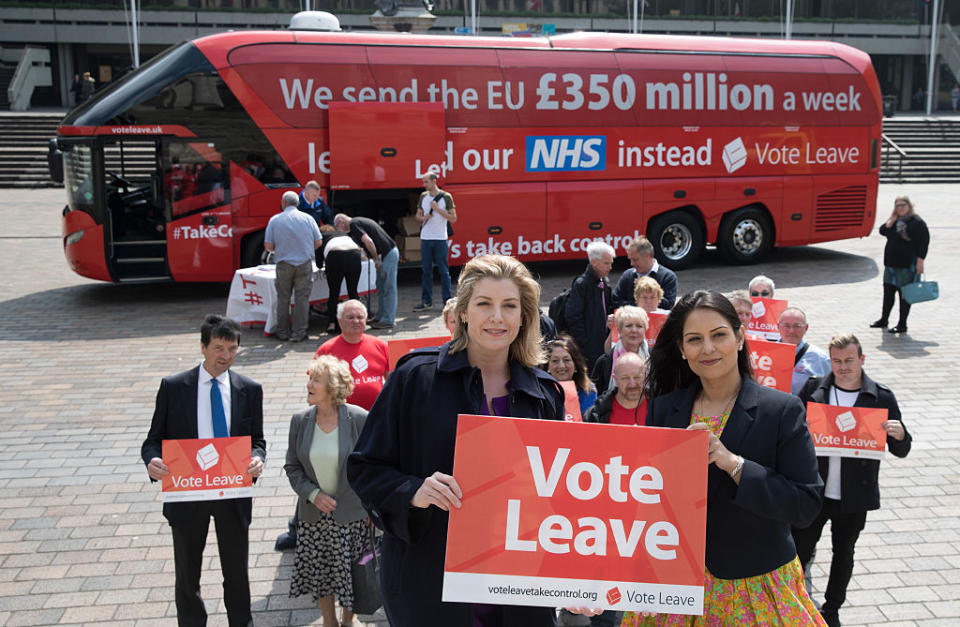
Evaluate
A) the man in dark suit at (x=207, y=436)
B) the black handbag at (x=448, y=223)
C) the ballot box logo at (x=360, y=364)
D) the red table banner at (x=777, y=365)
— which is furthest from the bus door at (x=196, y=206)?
the red table banner at (x=777, y=365)

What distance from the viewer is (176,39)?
138 ft

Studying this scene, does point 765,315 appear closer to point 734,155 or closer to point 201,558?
point 201,558

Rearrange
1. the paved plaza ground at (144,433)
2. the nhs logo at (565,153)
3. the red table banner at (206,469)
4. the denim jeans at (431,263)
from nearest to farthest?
the red table banner at (206,469)
the paved plaza ground at (144,433)
the denim jeans at (431,263)
the nhs logo at (565,153)

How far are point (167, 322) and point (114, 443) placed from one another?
5.08 m

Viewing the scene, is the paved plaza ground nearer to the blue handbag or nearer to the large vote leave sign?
the blue handbag

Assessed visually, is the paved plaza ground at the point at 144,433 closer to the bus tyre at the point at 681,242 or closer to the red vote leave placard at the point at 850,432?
the bus tyre at the point at 681,242

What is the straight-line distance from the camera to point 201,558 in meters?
4.79

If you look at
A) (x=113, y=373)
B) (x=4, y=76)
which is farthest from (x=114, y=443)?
(x=4, y=76)

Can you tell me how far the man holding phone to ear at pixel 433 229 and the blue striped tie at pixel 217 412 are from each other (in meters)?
8.23

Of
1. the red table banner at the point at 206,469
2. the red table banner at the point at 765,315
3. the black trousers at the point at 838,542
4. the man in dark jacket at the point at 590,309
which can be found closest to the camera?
the red table banner at the point at 206,469

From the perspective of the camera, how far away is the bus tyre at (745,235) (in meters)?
16.3

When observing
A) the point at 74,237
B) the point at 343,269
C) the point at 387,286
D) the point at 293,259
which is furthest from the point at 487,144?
the point at 74,237

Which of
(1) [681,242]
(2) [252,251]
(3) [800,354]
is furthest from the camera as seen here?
(1) [681,242]

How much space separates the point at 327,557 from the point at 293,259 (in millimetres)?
6945
